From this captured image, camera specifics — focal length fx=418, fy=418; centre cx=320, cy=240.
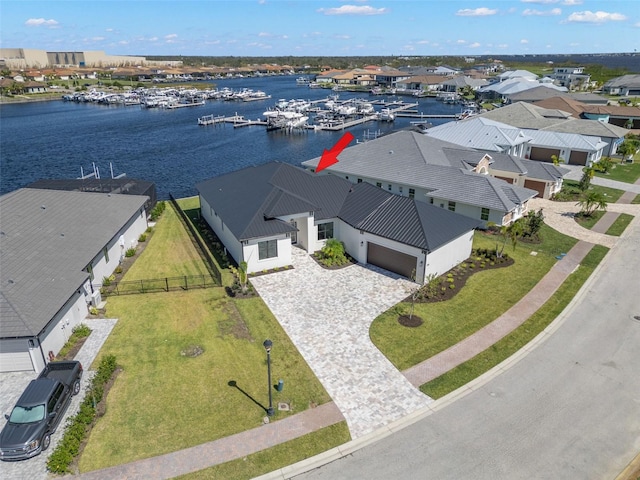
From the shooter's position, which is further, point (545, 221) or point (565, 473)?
point (545, 221)

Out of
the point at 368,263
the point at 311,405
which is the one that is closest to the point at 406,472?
the point at 311,405

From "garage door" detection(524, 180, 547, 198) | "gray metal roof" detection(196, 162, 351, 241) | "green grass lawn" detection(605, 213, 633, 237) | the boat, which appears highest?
the boat

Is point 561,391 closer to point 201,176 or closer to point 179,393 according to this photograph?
point 179,393

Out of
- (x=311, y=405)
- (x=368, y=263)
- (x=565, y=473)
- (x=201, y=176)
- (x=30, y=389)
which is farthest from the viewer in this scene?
(x=201, y=176)

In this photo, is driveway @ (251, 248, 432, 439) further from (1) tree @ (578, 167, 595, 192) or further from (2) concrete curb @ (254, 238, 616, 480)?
(1) tree @ (578, 167, 595, 192)

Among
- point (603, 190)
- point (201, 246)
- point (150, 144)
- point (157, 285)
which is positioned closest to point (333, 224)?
point (201, 246)

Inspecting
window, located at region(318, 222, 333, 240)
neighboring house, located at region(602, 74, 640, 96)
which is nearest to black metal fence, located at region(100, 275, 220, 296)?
window, located at region(318, 222, 333, 240)
